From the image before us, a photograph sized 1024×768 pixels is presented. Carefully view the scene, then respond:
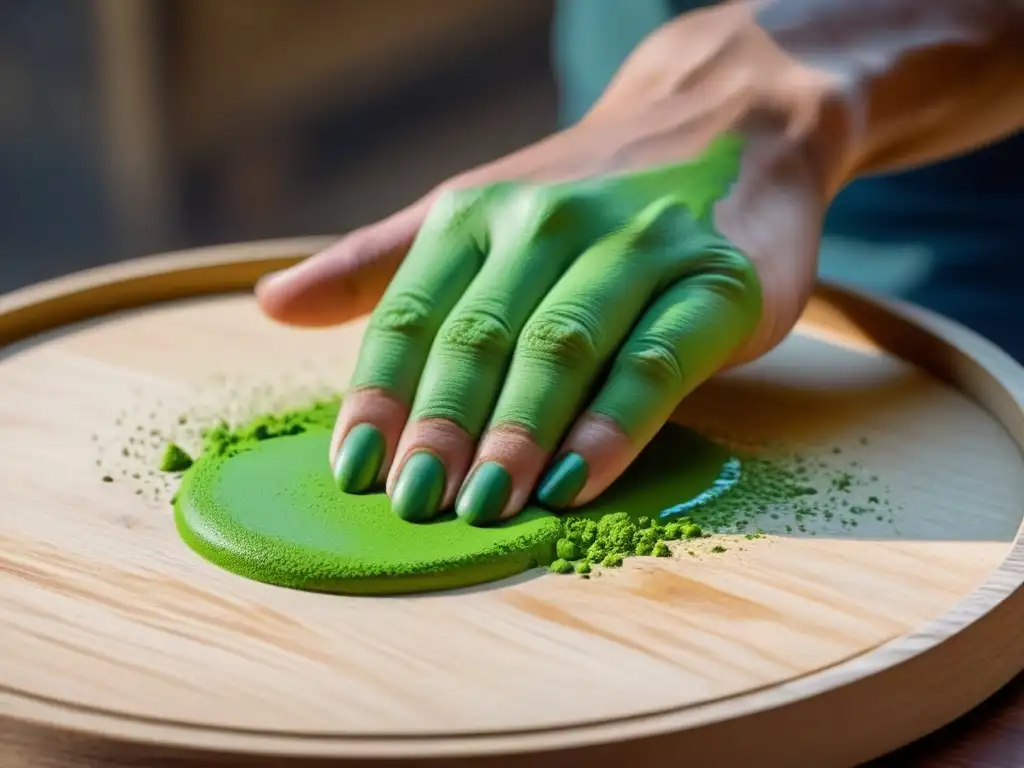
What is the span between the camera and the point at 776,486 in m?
0.75

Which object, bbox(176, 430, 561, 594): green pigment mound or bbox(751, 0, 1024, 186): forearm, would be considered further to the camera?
bbox(751, 0, 1024, 186): forearm

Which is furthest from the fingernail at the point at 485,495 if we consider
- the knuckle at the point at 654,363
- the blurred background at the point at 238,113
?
the blurred background at the point at 238,113

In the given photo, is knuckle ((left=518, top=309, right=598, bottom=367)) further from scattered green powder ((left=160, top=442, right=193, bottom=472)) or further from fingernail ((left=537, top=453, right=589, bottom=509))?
scattered green powder ((left=160, top=442, right=193, bottom=472))

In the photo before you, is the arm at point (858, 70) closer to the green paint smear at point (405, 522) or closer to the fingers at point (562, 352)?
the fingers at point (562, 352)

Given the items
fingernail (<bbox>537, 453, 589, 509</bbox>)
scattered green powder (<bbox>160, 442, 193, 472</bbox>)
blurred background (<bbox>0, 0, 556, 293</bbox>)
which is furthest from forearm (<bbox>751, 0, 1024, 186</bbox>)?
blurred background (<bbox>0, 0, 556, 293</bbox>)

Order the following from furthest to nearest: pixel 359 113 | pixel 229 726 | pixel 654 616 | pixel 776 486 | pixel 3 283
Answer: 1. pixel 359 113
2. pixel 3 283
3. pixel 776 486
4. pixel 654 616
5. pixel 229 726

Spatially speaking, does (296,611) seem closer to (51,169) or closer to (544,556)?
(544,556)

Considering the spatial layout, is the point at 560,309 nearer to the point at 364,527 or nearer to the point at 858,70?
the point at 364,527

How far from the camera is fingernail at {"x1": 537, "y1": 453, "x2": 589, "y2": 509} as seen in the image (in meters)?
0.71

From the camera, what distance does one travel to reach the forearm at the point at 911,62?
1.01 metres

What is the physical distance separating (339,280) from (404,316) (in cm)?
10

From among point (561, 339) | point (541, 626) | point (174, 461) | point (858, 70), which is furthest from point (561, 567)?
point (858, 70)

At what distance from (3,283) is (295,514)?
1.96 meters

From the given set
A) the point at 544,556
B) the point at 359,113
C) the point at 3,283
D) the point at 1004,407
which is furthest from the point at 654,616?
the point at 359,113
